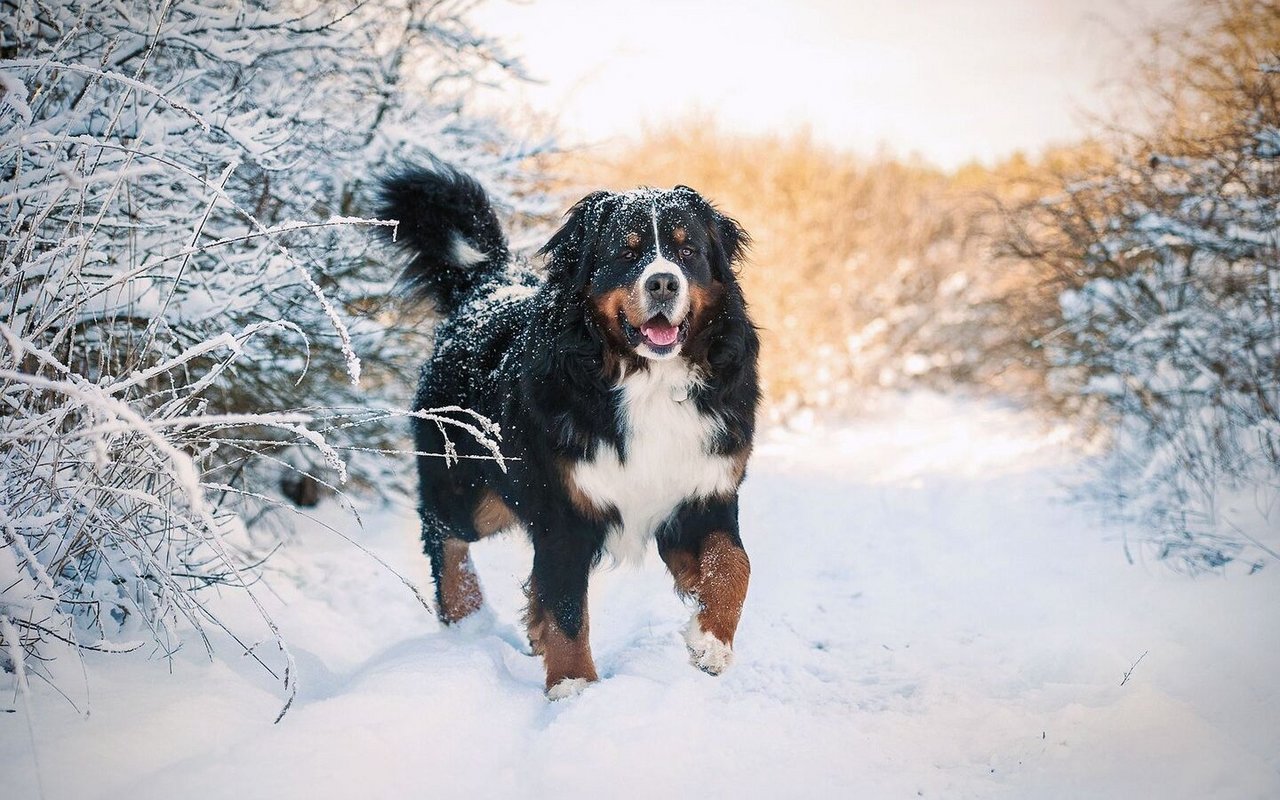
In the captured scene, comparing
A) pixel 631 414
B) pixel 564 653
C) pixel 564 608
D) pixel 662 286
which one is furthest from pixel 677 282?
pixel 564 653

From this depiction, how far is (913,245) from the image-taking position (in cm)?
1087

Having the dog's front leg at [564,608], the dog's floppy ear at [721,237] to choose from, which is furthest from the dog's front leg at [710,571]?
the dog's floppy ear at [721,237]

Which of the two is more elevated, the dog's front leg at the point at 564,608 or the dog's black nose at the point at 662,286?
the dog's black nose at the point at 662,286

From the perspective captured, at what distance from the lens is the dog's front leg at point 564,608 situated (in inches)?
108

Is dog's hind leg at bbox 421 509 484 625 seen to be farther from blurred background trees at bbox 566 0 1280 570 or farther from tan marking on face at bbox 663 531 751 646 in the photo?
blurred background trees at bbox 566 0 1280 570

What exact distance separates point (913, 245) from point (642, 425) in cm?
906

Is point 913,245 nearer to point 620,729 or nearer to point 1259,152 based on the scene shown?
point 1259,152

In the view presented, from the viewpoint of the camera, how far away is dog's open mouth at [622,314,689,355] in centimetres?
278

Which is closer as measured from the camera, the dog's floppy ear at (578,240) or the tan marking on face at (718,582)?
the tan marking on face at (718,582)

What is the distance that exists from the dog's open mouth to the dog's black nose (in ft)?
0.26

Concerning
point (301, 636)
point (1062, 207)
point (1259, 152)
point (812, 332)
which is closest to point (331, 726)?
point (301, 636)

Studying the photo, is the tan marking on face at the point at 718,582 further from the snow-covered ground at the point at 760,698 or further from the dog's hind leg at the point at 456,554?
the dog's hind leg at the point at 456,554

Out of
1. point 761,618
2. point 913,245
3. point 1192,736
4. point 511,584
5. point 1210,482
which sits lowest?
point 511,584

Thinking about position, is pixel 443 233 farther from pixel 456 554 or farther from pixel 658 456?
pixel 658 456
